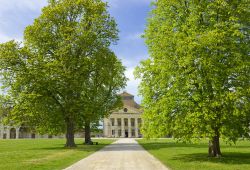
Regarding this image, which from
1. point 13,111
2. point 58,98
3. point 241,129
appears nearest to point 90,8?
point 58,98

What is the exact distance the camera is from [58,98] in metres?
41.0

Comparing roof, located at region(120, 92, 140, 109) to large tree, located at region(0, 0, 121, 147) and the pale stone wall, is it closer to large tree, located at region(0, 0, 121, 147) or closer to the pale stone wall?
the pale stone wall

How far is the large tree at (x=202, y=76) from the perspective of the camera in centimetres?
2027

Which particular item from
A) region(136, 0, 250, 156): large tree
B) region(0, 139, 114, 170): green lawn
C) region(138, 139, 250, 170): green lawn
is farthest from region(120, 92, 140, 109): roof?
region(136, 0, 250, 156): large tree

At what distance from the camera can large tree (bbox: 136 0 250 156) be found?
20.3 metres

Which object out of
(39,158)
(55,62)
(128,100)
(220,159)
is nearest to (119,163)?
(220,159)

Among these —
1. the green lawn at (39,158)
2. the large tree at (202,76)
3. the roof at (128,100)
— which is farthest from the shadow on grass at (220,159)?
the roof at (128,100)

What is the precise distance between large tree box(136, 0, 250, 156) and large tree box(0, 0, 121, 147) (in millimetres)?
17527

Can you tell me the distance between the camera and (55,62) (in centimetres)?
3856

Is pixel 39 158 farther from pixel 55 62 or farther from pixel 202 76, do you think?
pixel 55 62

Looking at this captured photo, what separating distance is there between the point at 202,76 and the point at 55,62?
70.6 feet

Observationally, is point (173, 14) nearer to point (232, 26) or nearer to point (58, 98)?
point (232, 26)

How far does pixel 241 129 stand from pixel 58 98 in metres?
24.9

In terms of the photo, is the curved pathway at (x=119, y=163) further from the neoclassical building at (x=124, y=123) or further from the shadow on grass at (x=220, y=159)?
the neoclassical building at (x=124, y=123)
